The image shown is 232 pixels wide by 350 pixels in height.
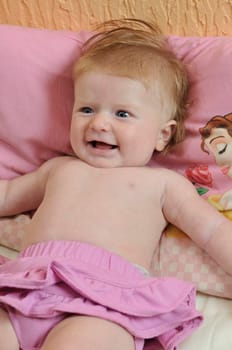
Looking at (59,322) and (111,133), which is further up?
(111,133)

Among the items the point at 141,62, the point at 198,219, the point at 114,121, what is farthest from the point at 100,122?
the point at 198,219

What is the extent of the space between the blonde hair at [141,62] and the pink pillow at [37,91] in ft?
0.20

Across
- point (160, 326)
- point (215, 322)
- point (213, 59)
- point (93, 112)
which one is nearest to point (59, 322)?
point (160, 326)

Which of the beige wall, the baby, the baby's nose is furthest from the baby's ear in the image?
the beige wall

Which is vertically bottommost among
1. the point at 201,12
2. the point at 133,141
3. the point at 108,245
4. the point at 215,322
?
the point at 215,322

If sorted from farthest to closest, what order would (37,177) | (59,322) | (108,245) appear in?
(37,177) → (108,245) → (59,322)

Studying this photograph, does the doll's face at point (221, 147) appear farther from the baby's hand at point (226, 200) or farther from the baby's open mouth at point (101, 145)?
the baby's open mouth at point (101, 145)

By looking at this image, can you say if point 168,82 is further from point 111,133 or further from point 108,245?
point 108,245

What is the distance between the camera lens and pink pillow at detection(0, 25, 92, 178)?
1.22m

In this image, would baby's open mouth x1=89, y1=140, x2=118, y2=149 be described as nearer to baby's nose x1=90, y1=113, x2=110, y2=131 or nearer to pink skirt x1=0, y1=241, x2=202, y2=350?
baby's nose x1=90, y1=113, x2=110, y2=131

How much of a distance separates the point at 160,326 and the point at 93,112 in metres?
0.40

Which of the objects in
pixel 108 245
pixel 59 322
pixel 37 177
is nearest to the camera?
pixel 59 322

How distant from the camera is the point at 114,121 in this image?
1106 mm

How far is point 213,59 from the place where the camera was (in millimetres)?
1152
